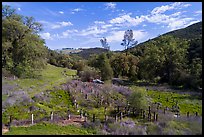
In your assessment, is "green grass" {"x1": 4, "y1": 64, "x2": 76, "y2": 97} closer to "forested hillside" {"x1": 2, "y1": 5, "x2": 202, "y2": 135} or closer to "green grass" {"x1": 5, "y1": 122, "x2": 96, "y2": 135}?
"forested hillside" {"x1": 2, "y1": 5, "x2": 202, "y2": 135}

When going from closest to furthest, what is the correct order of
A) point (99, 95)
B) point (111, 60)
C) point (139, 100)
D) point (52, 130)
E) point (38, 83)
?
1. point (52, 130)
2. point (139, 100)
3. point (99, 95)
4. point (38, 83)
5. point (111, 60)

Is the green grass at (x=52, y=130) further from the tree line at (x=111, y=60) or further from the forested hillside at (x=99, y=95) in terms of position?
the tree line at (x=111, y=60)

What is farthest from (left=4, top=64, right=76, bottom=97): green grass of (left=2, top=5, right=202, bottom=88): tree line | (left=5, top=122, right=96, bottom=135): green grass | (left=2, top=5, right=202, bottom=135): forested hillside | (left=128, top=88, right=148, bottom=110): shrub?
(left=128, top=88, right=148, bottom=110): shrub

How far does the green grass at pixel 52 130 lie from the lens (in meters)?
12.6

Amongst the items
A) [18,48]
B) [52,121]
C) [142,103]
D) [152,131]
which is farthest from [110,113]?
[18,48]

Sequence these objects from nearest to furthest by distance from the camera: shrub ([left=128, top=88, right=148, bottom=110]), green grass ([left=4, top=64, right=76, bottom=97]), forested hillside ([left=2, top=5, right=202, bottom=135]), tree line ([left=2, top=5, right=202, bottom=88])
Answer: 1. forested hillside ([left=2, top=5, right=202, bottom=135])
2. shrub ([left=128, top=88, right=148, bottom=110])
3. green grass ([left=4, top=64, right=76, bottom=97])
4. tree line ([left=2, top=5, right=202, bottom=88])

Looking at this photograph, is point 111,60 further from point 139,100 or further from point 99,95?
point 139,100

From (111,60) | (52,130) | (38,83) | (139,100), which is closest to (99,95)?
(139,100)

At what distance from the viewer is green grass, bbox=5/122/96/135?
12.6 meters

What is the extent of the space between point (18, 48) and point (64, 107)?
18.3 metres

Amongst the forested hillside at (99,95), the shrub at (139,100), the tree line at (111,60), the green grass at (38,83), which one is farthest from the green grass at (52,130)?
the tree line at (111,60)

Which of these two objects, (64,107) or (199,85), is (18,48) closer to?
(64,107)

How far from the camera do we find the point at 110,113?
62.2ft

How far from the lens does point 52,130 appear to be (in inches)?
522
